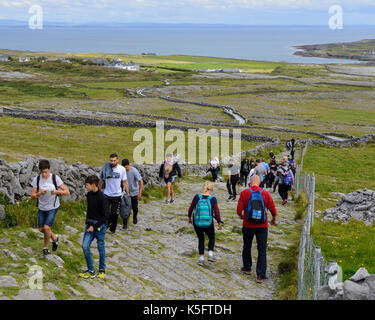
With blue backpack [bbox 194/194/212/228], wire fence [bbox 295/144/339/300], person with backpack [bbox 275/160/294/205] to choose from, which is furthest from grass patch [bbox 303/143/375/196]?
wire fence [bbox 295/144/339/300]

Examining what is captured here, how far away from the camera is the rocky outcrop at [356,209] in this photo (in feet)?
52.3

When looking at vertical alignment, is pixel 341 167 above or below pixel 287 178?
below

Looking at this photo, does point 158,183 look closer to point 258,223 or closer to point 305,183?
point 305,183

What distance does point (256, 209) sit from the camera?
32.2 ft

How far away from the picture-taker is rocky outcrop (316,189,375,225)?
1594 centimetres

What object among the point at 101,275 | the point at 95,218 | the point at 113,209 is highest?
the point at 95,218

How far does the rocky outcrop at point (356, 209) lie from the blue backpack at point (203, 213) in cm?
728

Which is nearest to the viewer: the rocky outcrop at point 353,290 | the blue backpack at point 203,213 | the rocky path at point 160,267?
the rocky outcrop at point 353,290

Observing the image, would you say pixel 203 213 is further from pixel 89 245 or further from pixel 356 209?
pixel 356 209

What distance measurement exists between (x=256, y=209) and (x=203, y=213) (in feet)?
4.15

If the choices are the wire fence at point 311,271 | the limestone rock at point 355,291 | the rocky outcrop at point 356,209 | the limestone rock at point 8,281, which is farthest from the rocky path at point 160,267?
the limestone rock at point 355,291

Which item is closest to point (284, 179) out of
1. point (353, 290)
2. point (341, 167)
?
point (353, 290)

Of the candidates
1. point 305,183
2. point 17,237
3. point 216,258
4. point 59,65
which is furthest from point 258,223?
point 59,65

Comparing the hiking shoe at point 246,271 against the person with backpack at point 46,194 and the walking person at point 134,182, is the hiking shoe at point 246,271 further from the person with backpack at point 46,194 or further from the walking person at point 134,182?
the person with backpack at point 46,194
